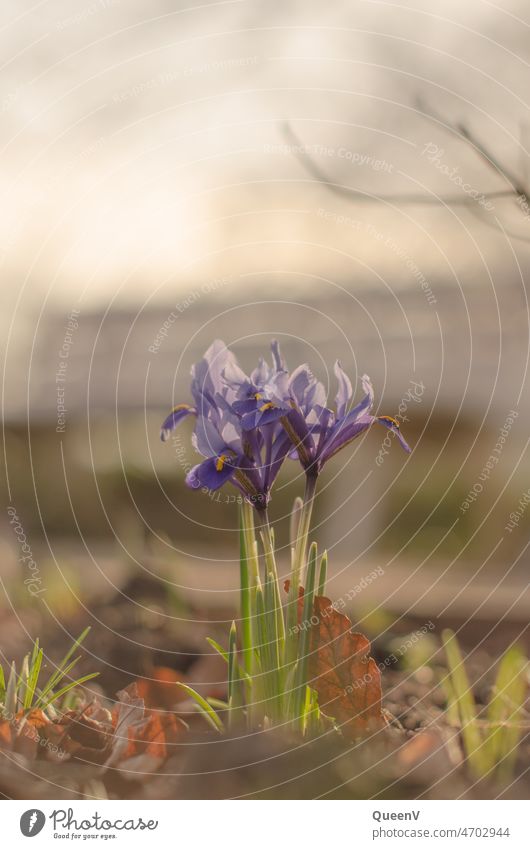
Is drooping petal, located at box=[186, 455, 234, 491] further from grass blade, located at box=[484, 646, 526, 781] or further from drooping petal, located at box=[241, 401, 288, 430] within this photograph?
grass blade, located at box=[484, 646, 526, 781]

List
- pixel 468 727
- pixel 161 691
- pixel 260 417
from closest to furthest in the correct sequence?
pixel 260 417
pixel 468 727
pixel 161 691

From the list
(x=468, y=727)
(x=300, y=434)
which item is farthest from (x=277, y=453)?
(x=468, y=727)

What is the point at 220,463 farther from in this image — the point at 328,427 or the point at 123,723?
the point at 123,723

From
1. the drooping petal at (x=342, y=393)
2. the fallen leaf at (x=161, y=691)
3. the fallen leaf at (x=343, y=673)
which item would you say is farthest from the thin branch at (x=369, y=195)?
the fallen leaf at (x=161, y=691)

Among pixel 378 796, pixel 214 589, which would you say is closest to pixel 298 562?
pixel 378 796

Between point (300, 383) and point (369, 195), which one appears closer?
point (300, 383)
